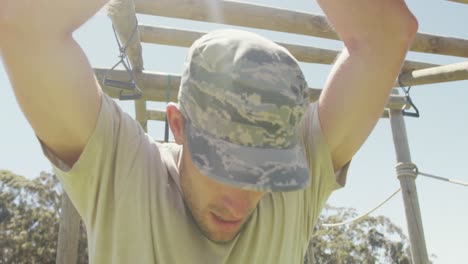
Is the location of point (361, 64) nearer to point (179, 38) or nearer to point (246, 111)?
point (246, 111)

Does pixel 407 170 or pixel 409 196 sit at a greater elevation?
pixel 407 170

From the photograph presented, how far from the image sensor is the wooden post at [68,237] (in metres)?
2.42

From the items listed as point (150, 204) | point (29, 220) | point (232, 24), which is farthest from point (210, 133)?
point (29, 220)

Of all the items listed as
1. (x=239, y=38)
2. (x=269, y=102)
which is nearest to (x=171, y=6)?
(x=239, y=38)

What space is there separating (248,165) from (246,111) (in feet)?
0.47

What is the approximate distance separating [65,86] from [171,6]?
1334mm

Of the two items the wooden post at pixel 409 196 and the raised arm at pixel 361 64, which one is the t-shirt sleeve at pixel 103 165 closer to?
the raised arm at pixel 361 64

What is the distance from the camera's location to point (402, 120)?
11.9ft

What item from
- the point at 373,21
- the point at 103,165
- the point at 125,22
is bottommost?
the point at 103,165

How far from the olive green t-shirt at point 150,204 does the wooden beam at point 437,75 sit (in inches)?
69.7

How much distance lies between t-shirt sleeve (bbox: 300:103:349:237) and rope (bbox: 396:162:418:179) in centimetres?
214

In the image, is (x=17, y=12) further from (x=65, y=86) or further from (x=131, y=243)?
(x=131, y=243)

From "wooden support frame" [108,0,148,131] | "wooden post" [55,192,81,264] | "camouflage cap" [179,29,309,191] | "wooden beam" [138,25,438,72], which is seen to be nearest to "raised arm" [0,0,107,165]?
"camouflage cap" [179,29,309,191]

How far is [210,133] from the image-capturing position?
126 centimetres
